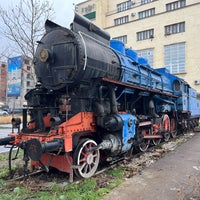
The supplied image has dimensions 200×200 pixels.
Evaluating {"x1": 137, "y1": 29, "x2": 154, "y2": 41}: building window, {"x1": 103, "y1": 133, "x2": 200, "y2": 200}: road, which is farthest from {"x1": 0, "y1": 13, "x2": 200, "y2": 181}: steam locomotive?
{"x1": 137, "y1": 29, "x2": 154, "y2": 41}: building window

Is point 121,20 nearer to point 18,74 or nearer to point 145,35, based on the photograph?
point 145,35

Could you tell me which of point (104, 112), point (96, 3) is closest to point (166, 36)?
point (96, 3)

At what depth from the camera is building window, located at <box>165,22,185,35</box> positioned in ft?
116

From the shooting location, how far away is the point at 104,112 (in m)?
6.22

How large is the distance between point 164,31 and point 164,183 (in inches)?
1380

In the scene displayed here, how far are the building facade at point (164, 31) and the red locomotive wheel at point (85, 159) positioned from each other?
30.1 metres

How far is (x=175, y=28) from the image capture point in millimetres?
36000

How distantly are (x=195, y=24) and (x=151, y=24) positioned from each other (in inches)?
283

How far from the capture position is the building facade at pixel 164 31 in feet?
111

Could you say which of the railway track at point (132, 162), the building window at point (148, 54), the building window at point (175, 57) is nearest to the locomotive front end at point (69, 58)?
the railway track at point (132, 162)

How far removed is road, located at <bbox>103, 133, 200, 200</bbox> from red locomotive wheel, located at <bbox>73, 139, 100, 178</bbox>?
97 cm

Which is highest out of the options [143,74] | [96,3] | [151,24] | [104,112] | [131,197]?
Answer: [96,3]

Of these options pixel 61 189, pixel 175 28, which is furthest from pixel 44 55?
pixel 175 28

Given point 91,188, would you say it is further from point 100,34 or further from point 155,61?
point 155,61
